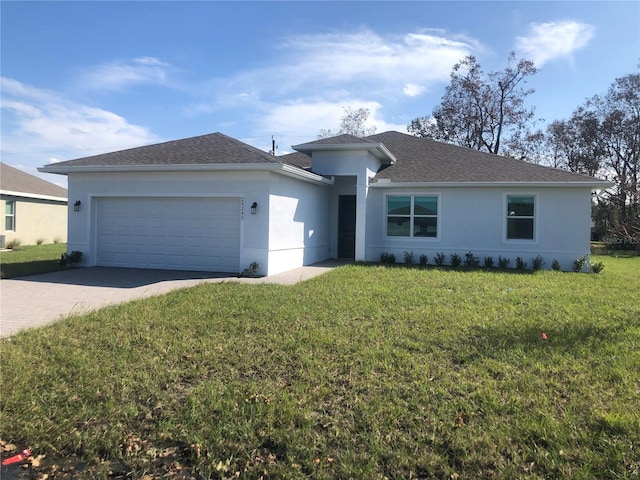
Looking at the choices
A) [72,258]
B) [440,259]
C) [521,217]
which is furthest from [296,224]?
[521,217]

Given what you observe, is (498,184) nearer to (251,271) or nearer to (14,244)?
(251,271)

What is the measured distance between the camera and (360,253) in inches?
609

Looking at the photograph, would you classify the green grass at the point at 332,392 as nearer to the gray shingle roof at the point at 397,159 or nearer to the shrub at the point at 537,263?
the gray shingle roof at the point at 397,159

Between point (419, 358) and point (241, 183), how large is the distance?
829 cm

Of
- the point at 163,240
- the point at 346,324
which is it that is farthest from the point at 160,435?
A: the point at 163,240

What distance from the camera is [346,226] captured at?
17.3 meters

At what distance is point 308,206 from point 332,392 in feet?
35.8

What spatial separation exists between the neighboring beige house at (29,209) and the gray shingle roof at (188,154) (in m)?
10.7

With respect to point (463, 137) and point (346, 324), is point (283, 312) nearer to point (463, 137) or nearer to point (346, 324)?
point (346, 324)

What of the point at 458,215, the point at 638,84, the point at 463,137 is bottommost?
the point at 458,215

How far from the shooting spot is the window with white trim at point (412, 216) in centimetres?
1562

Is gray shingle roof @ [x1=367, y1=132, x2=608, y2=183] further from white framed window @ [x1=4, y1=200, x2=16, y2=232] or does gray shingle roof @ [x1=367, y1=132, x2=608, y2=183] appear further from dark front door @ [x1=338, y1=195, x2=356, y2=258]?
white framed window @ [x1=4, y1=200, x2=16, y2=232]

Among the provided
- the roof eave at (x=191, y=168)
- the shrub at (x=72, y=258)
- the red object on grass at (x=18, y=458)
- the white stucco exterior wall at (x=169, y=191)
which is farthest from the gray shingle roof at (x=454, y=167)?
the red object on grass at (x=18, y=458)

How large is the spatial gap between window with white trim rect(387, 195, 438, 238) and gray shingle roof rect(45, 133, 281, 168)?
514 centimetres
